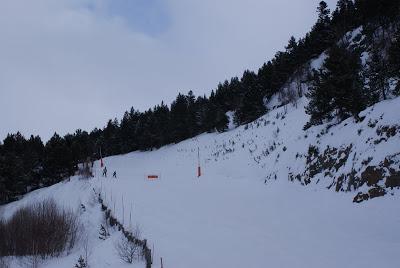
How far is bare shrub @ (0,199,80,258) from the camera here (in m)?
26.6

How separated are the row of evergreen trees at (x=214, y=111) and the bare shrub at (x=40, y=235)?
18.8m

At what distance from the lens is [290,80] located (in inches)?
2830

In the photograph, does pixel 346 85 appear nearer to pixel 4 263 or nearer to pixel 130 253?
pixel 130 253

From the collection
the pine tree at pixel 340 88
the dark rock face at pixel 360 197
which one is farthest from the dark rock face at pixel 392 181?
the pine tree at pixel 340 88

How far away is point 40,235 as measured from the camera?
27.9 metres

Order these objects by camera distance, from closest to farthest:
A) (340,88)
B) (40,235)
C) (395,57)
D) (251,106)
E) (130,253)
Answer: (130,253)
(395,57)
(340,88)
(40,235)
(251,106)

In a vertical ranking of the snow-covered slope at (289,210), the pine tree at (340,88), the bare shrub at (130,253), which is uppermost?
the pine tree at (340,88)

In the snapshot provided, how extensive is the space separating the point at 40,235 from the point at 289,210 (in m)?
17.3

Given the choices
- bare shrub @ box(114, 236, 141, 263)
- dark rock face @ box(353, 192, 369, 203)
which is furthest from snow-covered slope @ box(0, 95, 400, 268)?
bare shrub @ box(114, 236, 141, 263)

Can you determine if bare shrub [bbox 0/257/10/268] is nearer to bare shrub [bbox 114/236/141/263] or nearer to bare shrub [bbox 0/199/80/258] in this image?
bare shrub [bbox 0/199/80/258]

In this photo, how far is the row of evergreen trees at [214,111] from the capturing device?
2636cm

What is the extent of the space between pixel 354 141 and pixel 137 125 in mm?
80014

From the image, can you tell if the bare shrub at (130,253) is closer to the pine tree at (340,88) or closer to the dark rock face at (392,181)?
the dark rock face at (392,181)

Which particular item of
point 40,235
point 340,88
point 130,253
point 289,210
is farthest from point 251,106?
point 130,253
